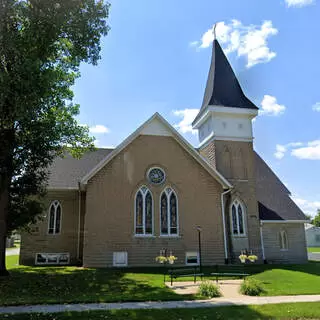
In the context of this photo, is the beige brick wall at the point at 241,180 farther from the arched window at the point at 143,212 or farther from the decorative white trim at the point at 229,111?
the arched window at the point at 143,212

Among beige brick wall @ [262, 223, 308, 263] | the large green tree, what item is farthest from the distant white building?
the large green tree

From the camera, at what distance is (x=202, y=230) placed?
2120cm

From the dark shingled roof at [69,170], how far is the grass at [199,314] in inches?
609

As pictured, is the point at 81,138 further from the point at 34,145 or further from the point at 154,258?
the point at 154,258

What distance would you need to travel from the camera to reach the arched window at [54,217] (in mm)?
23266

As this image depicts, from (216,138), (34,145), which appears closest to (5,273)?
(34,145)

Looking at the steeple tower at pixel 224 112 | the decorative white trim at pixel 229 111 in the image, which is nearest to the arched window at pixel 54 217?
the steeple tower at pixel 224 112

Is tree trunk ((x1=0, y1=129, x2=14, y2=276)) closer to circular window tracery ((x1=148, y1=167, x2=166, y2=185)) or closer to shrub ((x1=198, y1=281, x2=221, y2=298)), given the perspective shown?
circular window tracery ((x1=148, y1=167, x2=166, y2=185))

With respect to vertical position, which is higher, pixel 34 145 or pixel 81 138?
pixel 81 138

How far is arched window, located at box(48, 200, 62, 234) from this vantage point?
23.3 metres

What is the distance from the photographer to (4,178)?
1614cm

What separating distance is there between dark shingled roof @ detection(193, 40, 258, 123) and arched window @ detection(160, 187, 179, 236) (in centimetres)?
784

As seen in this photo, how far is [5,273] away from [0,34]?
10.7 metres

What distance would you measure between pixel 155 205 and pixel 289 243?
1058 centimetres
